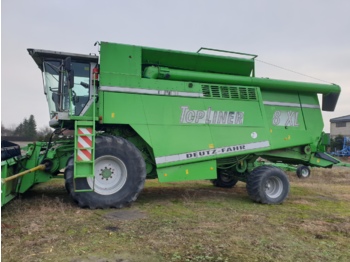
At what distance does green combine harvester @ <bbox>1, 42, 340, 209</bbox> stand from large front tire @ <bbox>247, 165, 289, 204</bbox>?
2cm

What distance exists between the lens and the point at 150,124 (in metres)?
6.60

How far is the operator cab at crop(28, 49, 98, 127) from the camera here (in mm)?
6570

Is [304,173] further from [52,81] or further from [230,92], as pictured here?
[52,81]

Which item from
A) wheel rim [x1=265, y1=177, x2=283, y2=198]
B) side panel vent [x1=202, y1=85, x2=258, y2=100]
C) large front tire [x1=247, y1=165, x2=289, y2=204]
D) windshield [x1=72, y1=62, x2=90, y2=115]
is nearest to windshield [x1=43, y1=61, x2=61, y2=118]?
windshield [x1=72, y1=62, x2=90, y2=115]

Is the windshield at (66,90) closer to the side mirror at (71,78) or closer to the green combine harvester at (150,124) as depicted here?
the green combine harvester at (150,124)

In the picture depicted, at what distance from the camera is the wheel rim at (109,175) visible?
20.4ft

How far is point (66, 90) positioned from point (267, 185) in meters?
4.67

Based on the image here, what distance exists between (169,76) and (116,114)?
54.7 inches

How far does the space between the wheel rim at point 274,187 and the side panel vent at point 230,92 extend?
1861mm

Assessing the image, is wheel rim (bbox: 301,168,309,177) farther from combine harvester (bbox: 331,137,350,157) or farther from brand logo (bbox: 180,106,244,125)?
combine harvester (bbox: 331,137,350,157)

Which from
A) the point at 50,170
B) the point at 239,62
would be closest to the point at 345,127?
the point at 239,62

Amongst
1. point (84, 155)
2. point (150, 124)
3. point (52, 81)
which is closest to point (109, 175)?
point (84, 155)

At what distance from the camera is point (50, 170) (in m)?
6.57

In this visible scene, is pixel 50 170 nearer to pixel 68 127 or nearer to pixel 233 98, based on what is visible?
pixel 68 127
